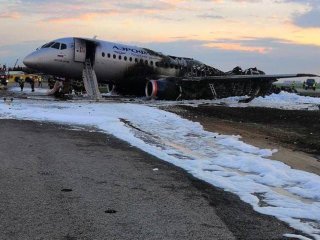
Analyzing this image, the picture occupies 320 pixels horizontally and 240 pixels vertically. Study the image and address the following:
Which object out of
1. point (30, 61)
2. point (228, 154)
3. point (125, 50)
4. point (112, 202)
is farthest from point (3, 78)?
point (112, 202)

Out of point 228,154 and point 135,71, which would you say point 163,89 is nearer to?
point 135,71

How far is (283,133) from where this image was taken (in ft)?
51.5

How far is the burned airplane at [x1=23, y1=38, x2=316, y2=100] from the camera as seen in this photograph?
27859mm

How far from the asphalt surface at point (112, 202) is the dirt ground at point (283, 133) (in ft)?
10.8

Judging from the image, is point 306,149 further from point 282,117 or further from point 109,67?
point 109,67

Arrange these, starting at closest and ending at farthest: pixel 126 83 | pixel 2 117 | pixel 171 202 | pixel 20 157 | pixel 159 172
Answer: pixel 171 202
pixel 159 172
pixel 20 157
pixel 2 117
pixel 126 83

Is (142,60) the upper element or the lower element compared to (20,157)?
upper

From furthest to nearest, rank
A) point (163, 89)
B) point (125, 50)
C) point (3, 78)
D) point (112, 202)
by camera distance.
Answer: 1. point (3, 78)
2. point (125, 50)
3. point (163, 89)
4. point (112, 202)

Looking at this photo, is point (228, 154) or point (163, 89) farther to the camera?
point (163, 89)

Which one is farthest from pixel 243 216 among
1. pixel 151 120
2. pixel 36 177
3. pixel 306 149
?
pixel 151 120

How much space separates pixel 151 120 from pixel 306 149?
6416 mm

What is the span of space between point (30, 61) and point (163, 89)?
8.61 metres

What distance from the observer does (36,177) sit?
7246mm

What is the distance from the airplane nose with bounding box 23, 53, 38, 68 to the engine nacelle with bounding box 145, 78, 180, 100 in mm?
7438
